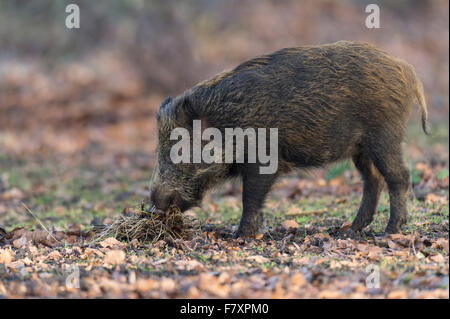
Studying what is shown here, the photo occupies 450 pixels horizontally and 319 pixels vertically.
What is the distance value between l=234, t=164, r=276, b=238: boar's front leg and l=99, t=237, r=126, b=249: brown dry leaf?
1.24 meters

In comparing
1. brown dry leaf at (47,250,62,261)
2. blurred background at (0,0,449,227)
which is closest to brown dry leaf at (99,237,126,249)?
brown dry leaf at (47,250,62,261)

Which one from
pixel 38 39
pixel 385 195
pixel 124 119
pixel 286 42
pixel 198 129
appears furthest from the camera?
pixel 286 42

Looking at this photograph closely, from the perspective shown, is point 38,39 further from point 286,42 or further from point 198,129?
point 198,129

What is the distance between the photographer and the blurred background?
9445 mm

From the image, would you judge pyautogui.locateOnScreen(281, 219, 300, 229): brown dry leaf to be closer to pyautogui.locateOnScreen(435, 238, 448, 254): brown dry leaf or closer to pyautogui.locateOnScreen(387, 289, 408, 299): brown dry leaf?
pyautogui.locateOnScreen(435, 238, 448, 254): brown dry leaf

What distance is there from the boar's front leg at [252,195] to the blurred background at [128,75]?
2.68 metres

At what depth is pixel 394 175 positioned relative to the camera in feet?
19.0

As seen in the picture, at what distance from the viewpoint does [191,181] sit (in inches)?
234

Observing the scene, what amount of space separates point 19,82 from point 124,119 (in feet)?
9.60

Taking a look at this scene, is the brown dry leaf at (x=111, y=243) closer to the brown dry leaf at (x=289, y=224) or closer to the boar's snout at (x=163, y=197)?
the boar's snout at (x=163, y=197)

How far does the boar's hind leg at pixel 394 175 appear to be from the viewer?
18.9 ft

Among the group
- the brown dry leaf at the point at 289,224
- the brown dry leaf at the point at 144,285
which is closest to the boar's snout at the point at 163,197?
the brown dry leaf at the point at 289,224

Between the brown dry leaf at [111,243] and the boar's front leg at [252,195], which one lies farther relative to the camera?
the boar's front leg at [252,195]
